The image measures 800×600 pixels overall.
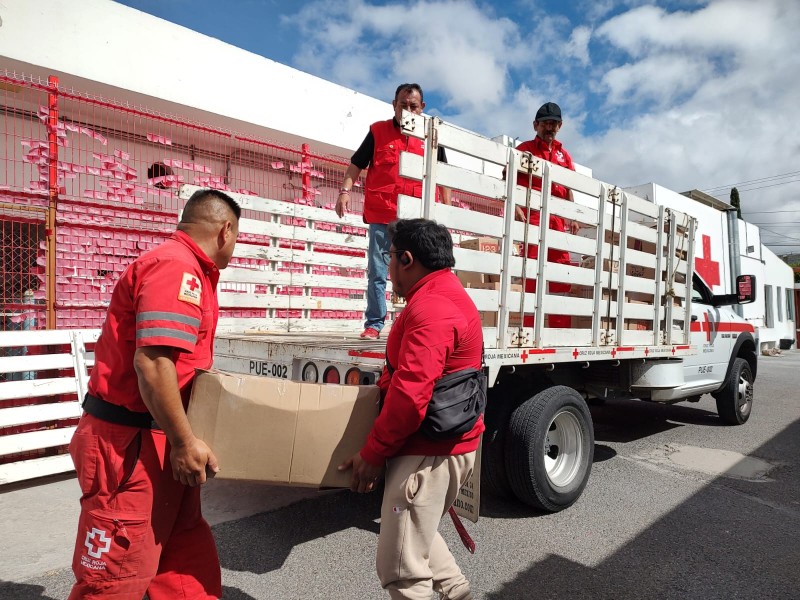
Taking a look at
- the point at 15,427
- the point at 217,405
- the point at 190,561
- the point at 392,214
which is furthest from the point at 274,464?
the point at 15,427

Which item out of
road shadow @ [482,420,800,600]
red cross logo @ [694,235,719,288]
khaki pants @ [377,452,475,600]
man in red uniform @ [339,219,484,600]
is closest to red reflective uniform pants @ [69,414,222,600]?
man in red uniform @ [339,219,484,600]

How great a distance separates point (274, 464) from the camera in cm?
208

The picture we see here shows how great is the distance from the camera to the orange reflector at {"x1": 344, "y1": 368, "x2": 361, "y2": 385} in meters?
3.04

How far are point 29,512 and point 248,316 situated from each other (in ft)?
7.43

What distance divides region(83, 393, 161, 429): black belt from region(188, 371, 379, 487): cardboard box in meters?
0.16

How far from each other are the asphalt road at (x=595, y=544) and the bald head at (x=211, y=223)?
1703mm

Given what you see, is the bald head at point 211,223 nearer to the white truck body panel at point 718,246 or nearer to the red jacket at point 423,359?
the red jacket at point 423,359

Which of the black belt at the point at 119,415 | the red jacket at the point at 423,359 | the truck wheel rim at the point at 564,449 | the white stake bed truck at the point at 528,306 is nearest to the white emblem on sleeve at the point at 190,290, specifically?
the black belt at the point at 119,415

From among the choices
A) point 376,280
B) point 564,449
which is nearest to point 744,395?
point 564,449

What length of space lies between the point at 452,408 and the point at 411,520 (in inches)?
17.3

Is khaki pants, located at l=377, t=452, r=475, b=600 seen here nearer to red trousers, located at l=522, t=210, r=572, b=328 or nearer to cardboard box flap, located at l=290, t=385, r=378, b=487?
cardboard box flap, located at l=290, t=385, r=378, b=487

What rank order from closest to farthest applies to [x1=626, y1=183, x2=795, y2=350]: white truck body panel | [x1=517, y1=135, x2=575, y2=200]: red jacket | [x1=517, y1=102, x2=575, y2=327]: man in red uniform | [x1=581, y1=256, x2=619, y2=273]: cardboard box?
[x1=517, y1=102, x2=575, y2=327]: man in red uniform → [x1=581, y1=256, x2=619, y2=273]: cardboard box → [x1=517, y1=135, x2=575, y2=200]: red jacket → [x1=626, y1=183, x2=795, y2=350]: white truck body panel

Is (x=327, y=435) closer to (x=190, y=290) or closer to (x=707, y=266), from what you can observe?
(x=190, y=290)

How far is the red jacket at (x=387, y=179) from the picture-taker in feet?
13.3
